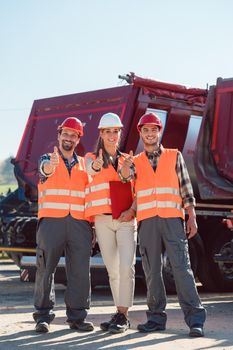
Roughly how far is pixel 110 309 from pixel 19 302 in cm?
148

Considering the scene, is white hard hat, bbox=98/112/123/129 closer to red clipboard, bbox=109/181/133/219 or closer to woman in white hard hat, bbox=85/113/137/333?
woman in white hard hat, bbox=85/113/137/333

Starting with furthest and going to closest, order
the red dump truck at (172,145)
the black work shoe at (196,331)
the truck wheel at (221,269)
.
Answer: the truck wheel at (221,269)
the red dump truck at (172,145)
the black work shoe at (196,331)

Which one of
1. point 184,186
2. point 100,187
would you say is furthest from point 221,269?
point 100,187

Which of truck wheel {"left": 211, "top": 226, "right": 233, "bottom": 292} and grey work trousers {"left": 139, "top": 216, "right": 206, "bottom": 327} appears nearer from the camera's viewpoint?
grey work trousers {"left": 139, "top": 216, "right": 206, "bottom": 327}

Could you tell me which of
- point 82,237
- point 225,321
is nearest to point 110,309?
point 225,321

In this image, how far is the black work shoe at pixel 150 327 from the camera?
598 cm

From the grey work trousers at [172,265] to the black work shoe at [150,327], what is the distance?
3 cm

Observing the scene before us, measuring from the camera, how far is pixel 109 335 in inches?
231

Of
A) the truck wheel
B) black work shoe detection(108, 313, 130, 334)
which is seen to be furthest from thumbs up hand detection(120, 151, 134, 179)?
the truck wheel

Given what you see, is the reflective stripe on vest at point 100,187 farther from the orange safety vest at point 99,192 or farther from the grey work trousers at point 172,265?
the grey work trousers at point 172,265

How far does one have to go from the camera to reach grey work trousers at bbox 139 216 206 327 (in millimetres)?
5891

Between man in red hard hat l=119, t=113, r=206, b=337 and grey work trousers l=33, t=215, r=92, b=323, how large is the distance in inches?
19.2

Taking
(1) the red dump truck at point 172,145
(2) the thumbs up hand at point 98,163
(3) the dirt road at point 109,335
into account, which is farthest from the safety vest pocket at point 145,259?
(1) the red dump truck at point 172,145

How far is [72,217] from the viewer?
6.09 m
